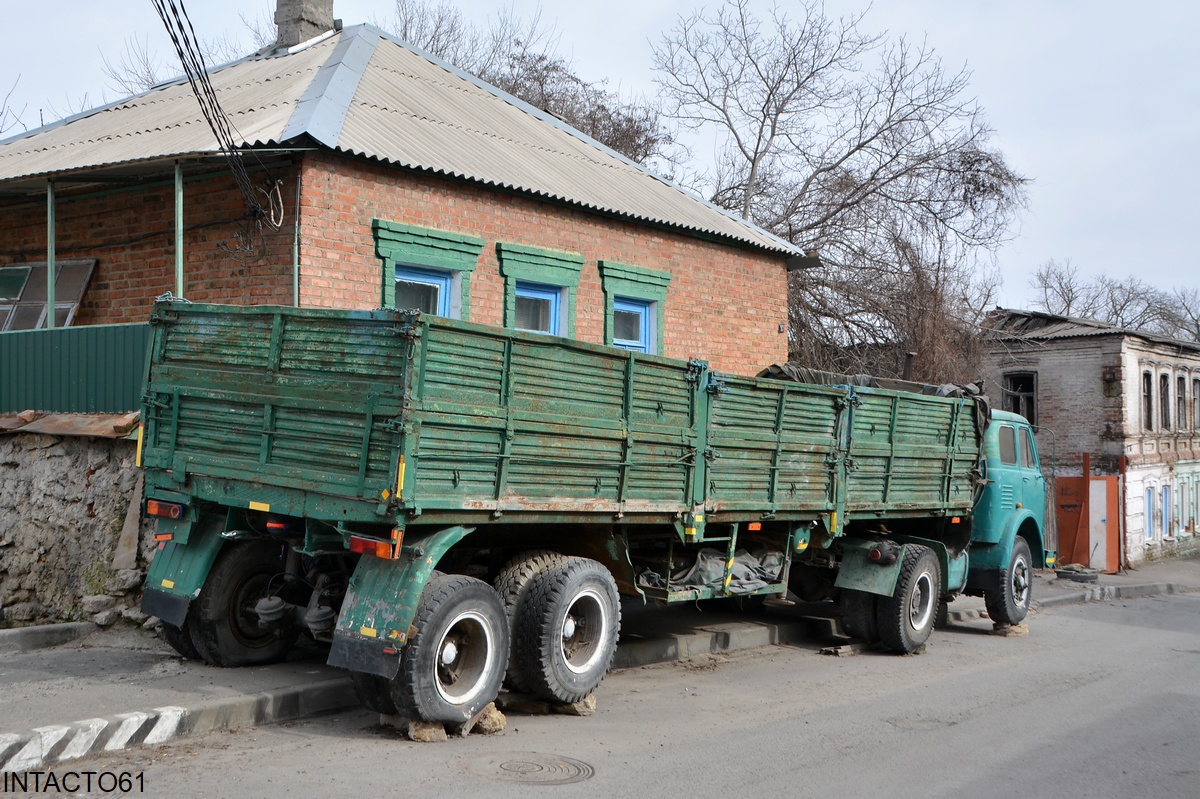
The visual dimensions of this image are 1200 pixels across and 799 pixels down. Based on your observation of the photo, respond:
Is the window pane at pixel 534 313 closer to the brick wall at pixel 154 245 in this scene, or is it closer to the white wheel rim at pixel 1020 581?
the brick wall at pixel 154 245

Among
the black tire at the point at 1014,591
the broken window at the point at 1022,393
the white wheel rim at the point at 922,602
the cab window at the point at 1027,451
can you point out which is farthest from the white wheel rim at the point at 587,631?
the broken window at the point at 1022,393

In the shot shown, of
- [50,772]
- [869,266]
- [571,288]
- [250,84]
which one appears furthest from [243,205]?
[869,266]

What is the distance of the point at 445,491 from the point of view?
6.06 m

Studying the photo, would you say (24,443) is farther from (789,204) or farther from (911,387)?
(789,204)

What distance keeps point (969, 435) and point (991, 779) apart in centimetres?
618

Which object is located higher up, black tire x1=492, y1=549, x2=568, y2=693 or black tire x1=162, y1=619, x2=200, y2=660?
black tire x1=492, y1=549, x2=568, y2=693

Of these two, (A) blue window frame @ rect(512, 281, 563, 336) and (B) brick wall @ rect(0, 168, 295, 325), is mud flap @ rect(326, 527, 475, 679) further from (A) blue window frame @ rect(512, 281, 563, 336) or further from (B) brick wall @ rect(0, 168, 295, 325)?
(A) blue window frame @ rect(512, 281, 563, 336)

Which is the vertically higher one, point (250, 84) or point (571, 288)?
point (250, 84)

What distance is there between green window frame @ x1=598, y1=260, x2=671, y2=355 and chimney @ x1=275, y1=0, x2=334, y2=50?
17.6 feet

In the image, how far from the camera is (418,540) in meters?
6.13

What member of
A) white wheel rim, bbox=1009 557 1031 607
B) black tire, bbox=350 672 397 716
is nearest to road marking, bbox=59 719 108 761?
black tire, bbox=350 672 397 716

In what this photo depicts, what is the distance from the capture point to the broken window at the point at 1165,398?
2899 centimetres

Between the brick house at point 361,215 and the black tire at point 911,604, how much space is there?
470 cm

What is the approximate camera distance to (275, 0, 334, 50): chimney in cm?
1434
